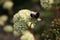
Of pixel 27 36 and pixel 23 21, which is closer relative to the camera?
pixel 23 21

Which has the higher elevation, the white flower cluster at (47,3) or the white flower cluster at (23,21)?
the white flower cluster at (47,3)

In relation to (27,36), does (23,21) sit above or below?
above

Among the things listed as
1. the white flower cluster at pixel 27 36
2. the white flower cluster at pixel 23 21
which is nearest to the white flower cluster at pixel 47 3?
the white flower cluster at pixel 23 21

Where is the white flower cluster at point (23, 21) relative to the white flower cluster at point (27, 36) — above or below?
above

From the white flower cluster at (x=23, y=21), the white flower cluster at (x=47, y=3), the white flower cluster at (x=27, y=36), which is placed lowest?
the white flower cluster at (x=27, y=36)

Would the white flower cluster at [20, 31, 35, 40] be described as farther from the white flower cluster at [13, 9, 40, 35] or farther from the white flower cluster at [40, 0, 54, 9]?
the white flower cluster at [40, 0, 54, 9]

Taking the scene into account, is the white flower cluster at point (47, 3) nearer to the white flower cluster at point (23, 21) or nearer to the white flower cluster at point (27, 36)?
the white flower cluster at point (23, 21)

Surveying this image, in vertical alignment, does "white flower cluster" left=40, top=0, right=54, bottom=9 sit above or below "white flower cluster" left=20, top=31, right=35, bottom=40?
above

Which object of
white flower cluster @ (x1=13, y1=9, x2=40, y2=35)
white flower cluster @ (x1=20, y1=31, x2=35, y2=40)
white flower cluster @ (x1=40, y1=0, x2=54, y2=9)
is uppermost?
white flower cluster @ (x1=40, y1=0, x2=54, y2=9)

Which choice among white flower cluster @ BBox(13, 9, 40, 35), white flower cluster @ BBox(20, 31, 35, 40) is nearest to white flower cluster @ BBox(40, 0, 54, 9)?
white flower cluster @ BBox(13, 9, 40, 35)

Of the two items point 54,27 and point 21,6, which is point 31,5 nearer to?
point 21,6

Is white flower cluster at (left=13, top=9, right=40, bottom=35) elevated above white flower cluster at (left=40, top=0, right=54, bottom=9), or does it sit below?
below

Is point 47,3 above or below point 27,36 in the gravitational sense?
above
